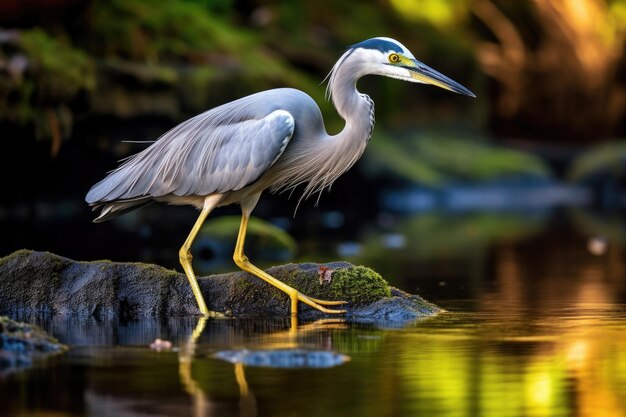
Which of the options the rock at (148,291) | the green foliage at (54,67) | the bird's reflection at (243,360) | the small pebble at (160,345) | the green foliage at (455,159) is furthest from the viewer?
the green foliage at (455,159)

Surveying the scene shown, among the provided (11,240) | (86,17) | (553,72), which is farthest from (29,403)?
(553,72)

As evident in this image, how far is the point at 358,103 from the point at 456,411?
14.9 ft

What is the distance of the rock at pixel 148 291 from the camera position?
9.35m

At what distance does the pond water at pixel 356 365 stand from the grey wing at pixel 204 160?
1237 mm

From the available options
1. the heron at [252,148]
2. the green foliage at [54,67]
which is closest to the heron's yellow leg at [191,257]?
the heron at [252,148]

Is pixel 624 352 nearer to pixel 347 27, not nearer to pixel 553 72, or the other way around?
pixel 347 27

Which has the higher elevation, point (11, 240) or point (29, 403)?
point (11, 240)

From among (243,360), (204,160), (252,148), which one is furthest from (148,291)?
(243,360)

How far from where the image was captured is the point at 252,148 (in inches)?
380

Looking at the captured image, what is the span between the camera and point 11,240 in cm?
1579

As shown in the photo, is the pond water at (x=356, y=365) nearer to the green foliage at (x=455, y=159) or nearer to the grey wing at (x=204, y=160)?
the grey wing at (x=204, y=160)

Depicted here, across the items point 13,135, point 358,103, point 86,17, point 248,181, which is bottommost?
point 248,181

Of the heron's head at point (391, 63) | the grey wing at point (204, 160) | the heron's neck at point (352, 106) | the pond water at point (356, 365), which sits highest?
the heron's head at point (391, 63)

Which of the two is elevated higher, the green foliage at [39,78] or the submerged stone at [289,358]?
the green foliage at [39,78]
